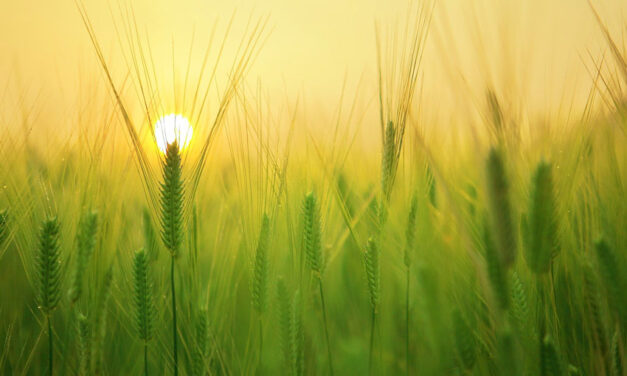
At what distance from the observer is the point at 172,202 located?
3.13 feet

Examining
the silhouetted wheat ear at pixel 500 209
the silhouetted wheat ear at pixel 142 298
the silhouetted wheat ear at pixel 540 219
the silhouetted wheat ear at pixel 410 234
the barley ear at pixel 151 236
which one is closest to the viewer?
the silhouetted wheat ear at pixel 500 209

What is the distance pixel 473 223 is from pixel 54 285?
0.90 m

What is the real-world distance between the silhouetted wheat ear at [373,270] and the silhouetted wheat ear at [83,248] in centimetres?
57

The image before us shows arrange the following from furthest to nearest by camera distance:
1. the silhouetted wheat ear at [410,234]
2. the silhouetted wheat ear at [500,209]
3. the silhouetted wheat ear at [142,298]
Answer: the silhouetted wheat ear at [410,234]
the silhouetted wheat ear at [142,298]
the silhouetted wheat ear at [500,209]

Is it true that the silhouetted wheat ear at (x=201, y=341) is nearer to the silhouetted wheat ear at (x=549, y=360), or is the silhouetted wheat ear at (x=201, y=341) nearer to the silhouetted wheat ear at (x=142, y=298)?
the silhouetted wheat ear at (x=142, y=298)

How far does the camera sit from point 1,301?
120 centimetres

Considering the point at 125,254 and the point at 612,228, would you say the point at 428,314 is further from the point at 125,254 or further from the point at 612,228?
the point at 125,254

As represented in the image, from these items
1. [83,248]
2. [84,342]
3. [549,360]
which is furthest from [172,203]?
[549,360]

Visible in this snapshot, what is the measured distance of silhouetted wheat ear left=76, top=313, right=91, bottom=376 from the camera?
0.87 meters

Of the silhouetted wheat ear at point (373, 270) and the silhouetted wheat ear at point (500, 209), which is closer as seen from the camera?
the silhouetted wheat ear at point (500, 209)

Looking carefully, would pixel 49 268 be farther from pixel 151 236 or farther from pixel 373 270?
pixel 373 270

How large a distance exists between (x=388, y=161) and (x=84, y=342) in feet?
2.37

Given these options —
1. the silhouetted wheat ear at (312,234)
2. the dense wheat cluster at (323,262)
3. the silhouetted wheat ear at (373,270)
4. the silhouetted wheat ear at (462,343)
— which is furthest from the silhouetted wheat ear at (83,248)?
the silhouetted wheat ear at (462,343)

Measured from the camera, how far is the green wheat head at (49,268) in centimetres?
89
